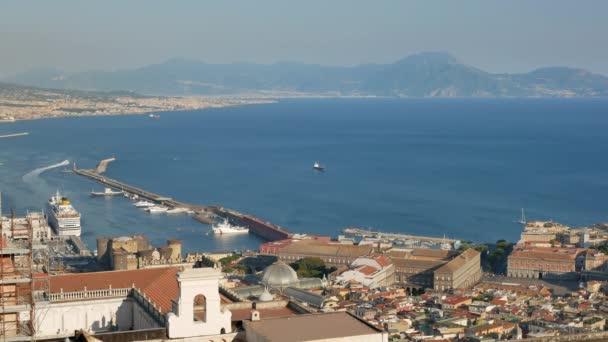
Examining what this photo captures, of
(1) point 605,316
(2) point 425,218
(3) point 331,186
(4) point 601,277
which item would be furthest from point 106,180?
(1) point 605,316

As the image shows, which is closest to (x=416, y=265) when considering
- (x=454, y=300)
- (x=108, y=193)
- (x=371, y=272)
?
(x=371, y=272)

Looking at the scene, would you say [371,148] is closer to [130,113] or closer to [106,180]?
[106,180]

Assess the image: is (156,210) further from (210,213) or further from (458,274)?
(458,274)

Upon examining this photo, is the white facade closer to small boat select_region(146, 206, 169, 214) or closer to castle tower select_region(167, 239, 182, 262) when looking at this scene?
castle tower select_region(167, 239, 182, 262)

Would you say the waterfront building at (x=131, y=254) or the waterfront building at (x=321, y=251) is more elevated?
the waterfront building at (x=131, y=254)

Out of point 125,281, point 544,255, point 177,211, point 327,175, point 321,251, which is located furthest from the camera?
point 327,175

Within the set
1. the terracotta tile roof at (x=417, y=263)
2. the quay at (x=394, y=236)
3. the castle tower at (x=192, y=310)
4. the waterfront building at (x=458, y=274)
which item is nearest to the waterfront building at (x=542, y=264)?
the waterfront building at (x=458, y=274)

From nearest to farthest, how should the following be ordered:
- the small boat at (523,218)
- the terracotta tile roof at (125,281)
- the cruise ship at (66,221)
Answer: the terracotta tile roof at (125,281) → the cruise ship at (66,221) → the small boat at (523,218)

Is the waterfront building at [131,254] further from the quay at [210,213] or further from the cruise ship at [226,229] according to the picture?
the cruise ship at [226,229]
